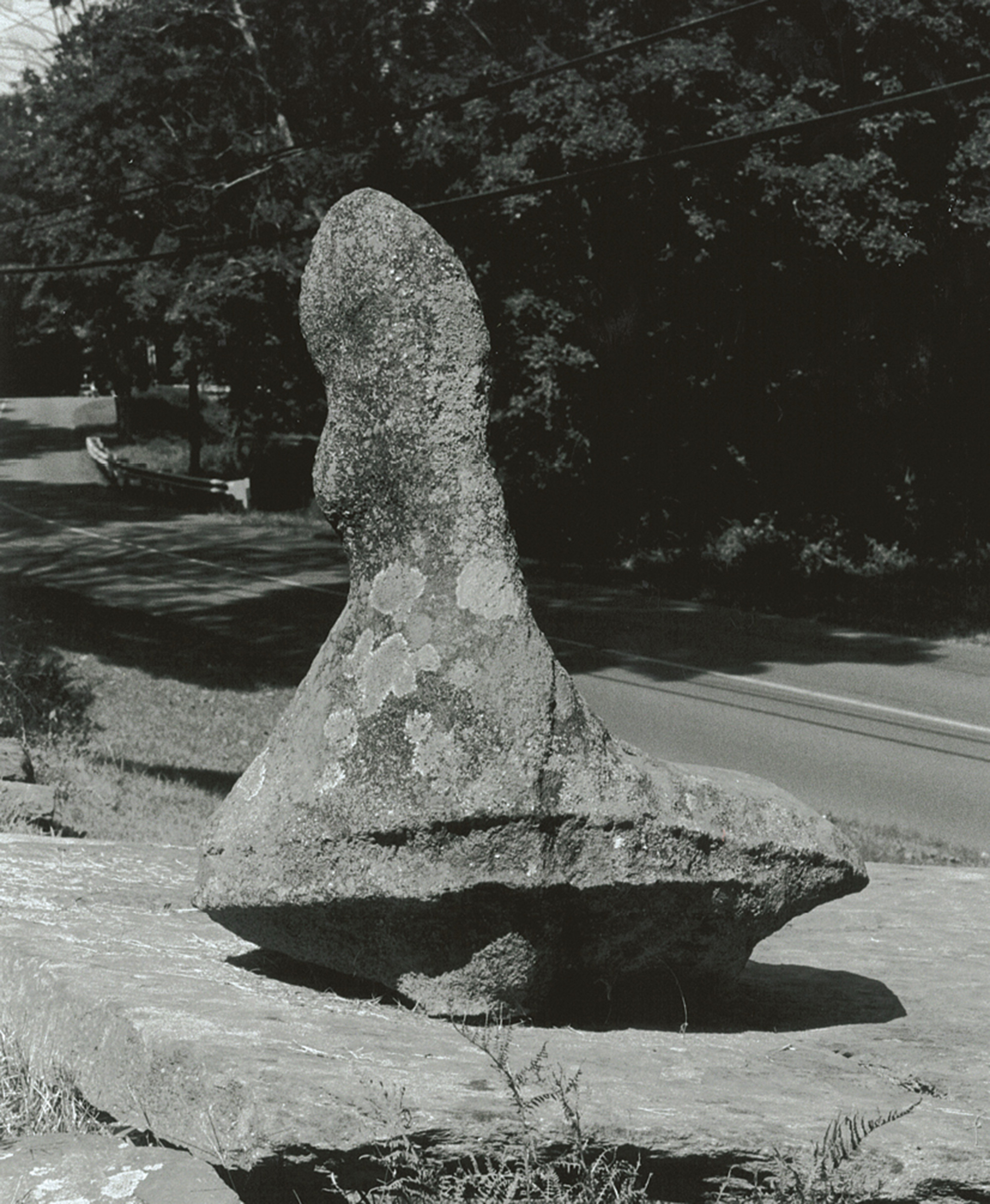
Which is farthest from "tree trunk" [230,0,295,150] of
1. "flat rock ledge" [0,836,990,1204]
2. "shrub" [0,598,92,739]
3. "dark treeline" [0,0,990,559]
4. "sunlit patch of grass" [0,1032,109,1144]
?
"sunlit patch of grass" [0,1032,109,1144]

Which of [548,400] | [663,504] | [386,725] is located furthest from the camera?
[663,504]

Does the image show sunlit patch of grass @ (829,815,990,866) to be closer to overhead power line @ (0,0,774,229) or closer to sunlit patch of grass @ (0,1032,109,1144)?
overhead power line @ (0,0,774,229)

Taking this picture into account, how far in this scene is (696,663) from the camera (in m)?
17.0

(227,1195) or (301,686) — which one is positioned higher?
(301,686)

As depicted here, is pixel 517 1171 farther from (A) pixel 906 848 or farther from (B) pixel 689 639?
(B) pixel 689 639

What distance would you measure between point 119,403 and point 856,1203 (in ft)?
176

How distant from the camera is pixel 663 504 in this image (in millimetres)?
25375

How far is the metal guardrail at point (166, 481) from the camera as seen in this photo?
3662 centimetres

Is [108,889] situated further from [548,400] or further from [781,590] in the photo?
[548,400]

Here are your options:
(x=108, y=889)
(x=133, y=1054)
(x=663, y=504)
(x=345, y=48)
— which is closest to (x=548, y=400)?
(x=663, y=504)

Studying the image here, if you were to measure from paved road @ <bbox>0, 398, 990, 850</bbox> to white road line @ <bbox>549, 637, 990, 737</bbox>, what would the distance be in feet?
0.09

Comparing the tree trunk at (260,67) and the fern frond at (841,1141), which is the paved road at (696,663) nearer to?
the fern frond at (841,1141)

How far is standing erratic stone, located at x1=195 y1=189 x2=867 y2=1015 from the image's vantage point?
407 cm

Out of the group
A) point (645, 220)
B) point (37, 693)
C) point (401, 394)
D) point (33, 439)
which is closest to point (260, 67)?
point (645, 220)
